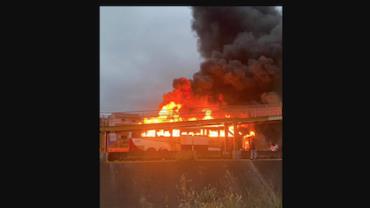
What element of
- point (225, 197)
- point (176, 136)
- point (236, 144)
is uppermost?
point (176, 136)

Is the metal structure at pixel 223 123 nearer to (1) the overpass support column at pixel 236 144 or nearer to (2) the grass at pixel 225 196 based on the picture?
(1) the overpass support column at pixel 236 144

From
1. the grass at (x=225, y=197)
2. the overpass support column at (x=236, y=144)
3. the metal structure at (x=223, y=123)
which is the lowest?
the grass at (x=225, y=197)

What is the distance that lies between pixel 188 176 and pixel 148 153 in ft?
13.7

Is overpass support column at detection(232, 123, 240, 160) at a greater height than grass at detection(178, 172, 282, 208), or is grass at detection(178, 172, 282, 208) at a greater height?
overpass support column at detection(232, 123, 240, 160)

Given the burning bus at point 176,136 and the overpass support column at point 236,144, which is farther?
the burning bus at point 176,136

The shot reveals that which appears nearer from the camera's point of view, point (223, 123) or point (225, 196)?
point (225, 196)

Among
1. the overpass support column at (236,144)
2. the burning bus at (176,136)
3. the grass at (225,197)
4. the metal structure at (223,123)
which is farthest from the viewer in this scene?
the burning bus at (176,136)

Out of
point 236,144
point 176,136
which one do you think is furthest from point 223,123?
point 176,136

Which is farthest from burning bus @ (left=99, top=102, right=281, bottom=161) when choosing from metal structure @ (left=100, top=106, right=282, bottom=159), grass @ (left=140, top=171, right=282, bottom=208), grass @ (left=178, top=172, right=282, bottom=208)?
grass @ (left=178, top=172, right=282, bottom=208)

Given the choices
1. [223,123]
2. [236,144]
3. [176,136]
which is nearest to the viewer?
[236,144]

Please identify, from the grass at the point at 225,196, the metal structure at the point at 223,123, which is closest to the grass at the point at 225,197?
the grass at the point at 225,196

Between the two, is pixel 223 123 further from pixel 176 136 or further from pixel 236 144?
Result: pixel 176 136

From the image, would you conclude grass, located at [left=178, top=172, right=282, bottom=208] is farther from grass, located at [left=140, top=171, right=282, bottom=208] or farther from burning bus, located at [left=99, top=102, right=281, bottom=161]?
burning bus, located at [left=99, top=102, right=281, bottom=161]

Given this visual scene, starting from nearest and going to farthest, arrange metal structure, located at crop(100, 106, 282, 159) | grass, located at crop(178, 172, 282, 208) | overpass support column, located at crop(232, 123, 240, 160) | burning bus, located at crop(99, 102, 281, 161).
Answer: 1. grass, located at crop(178, 172, 282, 208)
2. overpass support column, located at crop(232, 123, 240, 160)
3. metal structure, located at crop(100, 106, 282, 159)
4. burning bus, located at crop(99, 102, 281, 161)
